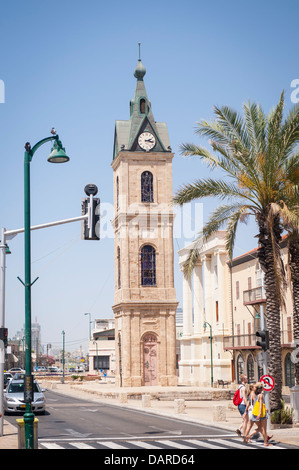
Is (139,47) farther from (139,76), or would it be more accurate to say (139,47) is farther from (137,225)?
(137,225)

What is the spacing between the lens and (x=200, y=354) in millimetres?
68812

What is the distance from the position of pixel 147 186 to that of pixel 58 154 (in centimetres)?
4228

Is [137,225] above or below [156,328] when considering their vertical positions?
above

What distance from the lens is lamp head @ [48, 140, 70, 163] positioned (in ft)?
58.3

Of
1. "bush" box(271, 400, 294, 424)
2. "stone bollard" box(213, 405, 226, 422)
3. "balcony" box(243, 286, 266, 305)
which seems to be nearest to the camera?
"bush" box(271, 400, 294, 424)

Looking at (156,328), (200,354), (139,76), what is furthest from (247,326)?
(139,76)

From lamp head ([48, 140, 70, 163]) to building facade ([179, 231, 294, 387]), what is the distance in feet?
108

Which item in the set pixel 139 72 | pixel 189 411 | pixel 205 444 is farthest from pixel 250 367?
pixel 205 444

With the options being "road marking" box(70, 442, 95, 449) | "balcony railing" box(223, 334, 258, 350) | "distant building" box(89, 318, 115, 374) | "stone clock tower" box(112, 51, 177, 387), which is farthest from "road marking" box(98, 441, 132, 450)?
"distant building" box(89, 318, 115, 374)

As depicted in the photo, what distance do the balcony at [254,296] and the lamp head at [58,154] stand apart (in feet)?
122

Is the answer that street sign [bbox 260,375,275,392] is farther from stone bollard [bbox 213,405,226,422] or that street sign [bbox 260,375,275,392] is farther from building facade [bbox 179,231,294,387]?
building facade [bbox 179,231,294,387]

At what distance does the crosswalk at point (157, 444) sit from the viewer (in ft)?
60.5

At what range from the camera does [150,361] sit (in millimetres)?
A: 57906
